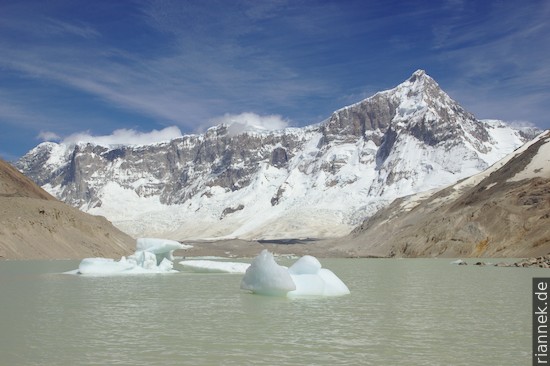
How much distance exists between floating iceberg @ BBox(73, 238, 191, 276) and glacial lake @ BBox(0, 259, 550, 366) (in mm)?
25961

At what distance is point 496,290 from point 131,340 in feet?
93.0

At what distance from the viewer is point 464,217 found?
152125mm

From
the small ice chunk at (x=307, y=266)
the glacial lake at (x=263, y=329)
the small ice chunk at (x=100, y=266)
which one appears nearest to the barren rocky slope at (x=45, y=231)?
the small ice chunk at (x=100, y=266)

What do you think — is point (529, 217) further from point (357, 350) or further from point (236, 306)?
point (357, 350)

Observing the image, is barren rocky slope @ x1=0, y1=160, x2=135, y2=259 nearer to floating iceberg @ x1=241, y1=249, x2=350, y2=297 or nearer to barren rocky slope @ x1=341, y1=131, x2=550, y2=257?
barren rocky slope @ x1=341, y1=131, x2=550, y2=257

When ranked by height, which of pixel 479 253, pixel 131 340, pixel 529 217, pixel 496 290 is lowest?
pixel 131 340

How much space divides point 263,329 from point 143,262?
1909 inches

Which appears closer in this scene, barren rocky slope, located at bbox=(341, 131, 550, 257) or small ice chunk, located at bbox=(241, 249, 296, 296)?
small ice chunk, located at bbox=(241, 249, 296, 296)

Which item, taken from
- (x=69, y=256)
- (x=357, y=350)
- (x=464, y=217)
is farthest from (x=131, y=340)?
(x=464, y=217)

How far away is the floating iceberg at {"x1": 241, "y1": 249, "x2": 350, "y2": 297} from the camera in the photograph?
34.6 m

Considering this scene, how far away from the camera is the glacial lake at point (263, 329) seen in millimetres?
19078

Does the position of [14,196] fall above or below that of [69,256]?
above

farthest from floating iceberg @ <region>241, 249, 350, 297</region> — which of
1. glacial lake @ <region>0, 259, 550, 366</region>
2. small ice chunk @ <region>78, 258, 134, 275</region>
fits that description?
small ice chunk @ <region>78, 258, 134, 275</region>

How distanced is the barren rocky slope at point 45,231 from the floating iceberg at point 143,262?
44.2 meters
